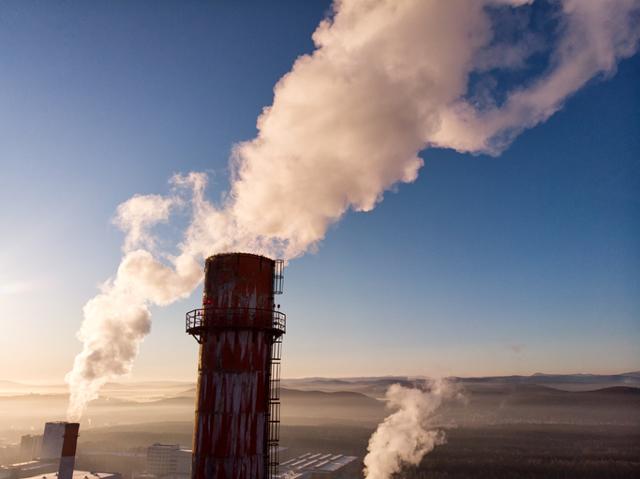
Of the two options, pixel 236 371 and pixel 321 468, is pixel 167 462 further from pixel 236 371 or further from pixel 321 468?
pixel 236 371

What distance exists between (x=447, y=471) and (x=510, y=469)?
96.1 ft

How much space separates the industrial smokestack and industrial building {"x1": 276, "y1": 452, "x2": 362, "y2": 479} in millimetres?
83192

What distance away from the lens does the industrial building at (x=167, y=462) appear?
370ft

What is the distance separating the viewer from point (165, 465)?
113500mm

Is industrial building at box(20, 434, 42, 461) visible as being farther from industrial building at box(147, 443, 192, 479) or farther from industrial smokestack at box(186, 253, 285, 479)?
industrial smokestack at box(186, 253, 285, 479)

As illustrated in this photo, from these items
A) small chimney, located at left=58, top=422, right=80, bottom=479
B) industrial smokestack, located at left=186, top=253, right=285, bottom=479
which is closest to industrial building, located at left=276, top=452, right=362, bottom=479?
small chimney, located at left=58, top=422, right=80, bottom=479

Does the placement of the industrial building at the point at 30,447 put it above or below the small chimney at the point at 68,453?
below

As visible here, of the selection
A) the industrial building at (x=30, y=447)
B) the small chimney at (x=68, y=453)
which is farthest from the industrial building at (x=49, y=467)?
the industrial building at (x=30, y=447)

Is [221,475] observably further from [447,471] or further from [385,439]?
[447,471]

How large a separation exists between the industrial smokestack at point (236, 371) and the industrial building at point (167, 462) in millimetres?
107182

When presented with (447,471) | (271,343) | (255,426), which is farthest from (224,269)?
(447,471)

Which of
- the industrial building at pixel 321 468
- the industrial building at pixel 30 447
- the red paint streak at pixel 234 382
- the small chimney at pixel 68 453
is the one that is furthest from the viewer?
the industrial building at pixel 30 447

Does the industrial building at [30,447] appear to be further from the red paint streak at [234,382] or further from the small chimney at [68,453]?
the red paint streak at [234,382]

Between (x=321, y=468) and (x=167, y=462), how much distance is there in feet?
134
